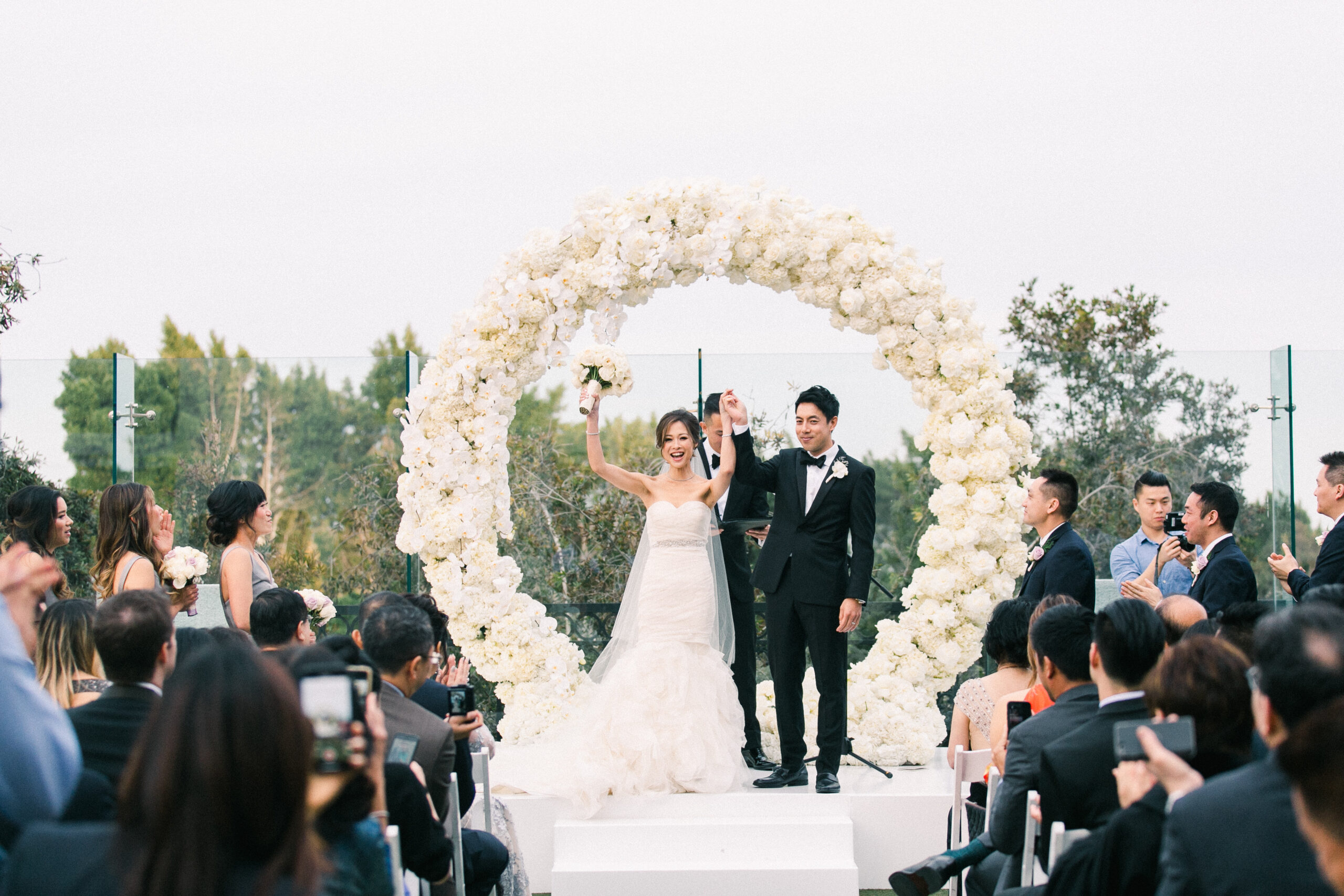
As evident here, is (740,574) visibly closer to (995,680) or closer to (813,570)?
(813,570)

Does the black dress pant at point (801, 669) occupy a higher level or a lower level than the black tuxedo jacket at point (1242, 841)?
lower

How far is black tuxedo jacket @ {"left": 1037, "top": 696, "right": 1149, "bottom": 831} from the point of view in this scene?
2.77m

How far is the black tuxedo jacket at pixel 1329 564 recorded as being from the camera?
4613 mm

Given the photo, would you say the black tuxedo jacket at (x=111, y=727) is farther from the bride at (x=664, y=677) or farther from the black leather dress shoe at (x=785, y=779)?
the black leather dress shoe at (x=785, y=779)

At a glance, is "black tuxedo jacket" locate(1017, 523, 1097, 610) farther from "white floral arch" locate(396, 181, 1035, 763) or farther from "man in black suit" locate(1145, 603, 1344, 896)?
"man in black suit" locate(1145, 603, 1344, 896)

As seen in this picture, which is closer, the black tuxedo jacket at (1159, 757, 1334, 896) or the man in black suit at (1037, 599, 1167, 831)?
the black tuxedo jacket at (1159, 757, 1334, 896)

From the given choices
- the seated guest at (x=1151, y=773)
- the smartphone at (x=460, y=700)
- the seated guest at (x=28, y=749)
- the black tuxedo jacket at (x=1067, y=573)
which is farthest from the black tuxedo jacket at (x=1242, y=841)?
the black tuxedo jacket at (x=1067, y=573)

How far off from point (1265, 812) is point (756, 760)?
13.6 feet

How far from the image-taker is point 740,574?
5.99 meters

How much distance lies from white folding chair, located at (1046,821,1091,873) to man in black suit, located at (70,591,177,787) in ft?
6.52

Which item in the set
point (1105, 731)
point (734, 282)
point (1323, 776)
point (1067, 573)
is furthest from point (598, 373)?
point (1323, 776)

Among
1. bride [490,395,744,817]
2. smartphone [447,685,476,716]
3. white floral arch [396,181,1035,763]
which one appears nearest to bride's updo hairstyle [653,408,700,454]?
bride [490,395,744,817]

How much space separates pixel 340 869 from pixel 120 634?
0.94 meters

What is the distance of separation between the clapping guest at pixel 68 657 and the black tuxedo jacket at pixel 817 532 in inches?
118
